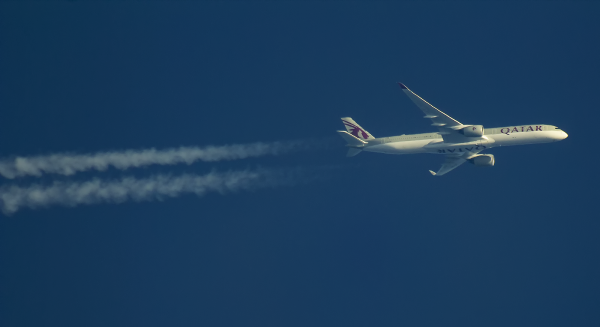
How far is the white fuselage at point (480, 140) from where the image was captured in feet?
226

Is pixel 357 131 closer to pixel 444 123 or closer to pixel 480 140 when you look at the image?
pixel 444 123

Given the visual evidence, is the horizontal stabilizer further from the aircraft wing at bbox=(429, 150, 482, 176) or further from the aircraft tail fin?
the aircraft wing at bbox=(429, 150, 482, 176)

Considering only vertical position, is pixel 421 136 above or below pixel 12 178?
above

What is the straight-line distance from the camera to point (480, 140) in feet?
226

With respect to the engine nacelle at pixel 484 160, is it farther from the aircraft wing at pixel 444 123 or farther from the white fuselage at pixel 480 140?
the aircraft wing at pixel 444 123

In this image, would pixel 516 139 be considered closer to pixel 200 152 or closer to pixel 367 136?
pixel 367 136

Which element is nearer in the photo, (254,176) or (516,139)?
(516,139)

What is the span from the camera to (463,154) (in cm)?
7238

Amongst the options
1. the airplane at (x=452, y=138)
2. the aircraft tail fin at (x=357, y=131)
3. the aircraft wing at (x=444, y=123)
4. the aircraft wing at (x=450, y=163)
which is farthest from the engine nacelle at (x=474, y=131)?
the aircraft tail fin at (x=357, y=131)

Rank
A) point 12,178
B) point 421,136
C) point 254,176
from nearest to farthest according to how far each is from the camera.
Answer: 1. point 12,178
2. point 421,136
3. point 254,176

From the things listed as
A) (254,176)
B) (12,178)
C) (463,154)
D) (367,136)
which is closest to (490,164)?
(463,154)

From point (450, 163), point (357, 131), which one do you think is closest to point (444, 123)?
point (450, 163)

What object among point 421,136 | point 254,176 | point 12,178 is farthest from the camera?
point 254,176

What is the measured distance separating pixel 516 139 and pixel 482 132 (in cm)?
358
